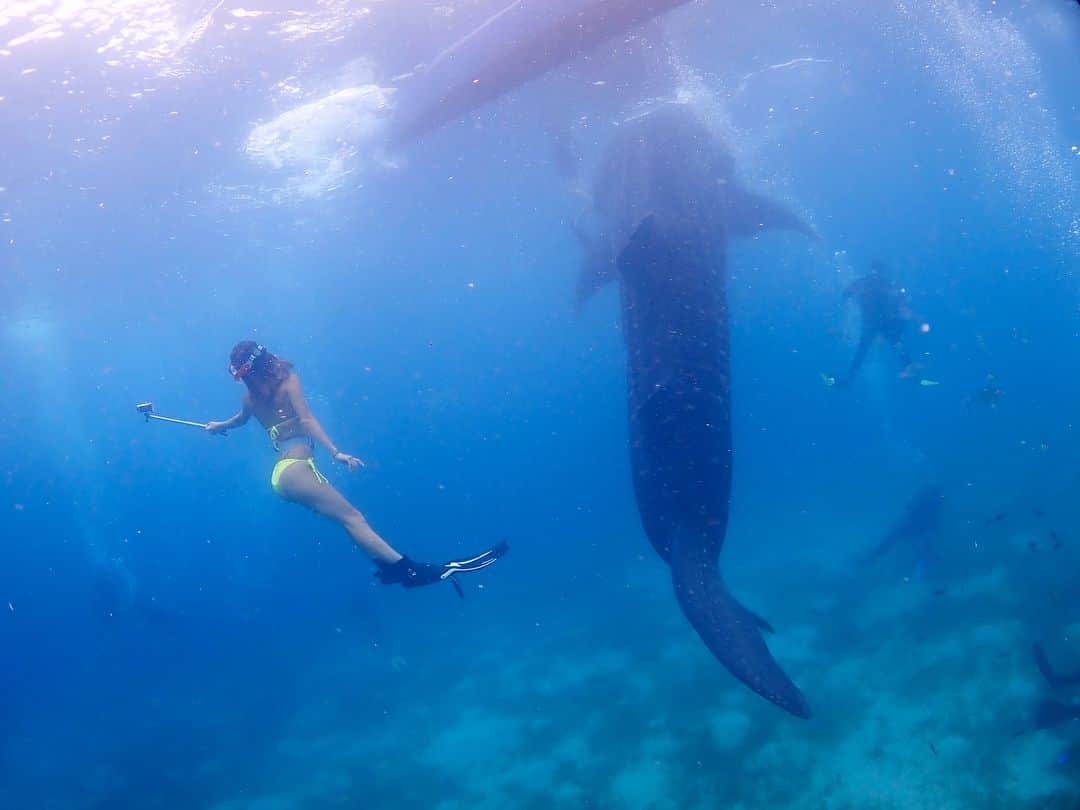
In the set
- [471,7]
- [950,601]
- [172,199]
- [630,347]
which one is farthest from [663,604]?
[172,199]

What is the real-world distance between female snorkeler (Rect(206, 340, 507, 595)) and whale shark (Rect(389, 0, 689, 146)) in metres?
9.11

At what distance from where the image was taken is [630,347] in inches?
247

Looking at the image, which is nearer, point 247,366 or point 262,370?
point 247,366

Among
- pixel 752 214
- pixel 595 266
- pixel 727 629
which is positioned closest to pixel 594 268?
pixel 595 266

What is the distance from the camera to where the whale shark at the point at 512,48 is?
12.7 metres

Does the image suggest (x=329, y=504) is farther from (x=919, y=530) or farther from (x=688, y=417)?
(x=919, y=530)

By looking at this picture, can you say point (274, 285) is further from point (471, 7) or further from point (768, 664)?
point (768, 664)

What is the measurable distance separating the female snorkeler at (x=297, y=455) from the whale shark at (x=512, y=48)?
9112 millimetres

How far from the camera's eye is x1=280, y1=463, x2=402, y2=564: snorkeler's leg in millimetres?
7500

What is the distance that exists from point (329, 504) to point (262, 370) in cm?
171

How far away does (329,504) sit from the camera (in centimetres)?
753

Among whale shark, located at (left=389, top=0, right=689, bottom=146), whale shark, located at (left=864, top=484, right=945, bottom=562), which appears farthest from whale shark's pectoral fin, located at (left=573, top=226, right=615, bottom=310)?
whale shark, located at (left=864, top=484, right=945, bottom=562)

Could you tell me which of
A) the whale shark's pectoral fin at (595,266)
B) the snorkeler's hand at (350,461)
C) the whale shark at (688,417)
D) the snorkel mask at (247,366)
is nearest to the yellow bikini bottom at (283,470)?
the snorkeler's hand at (350,461)

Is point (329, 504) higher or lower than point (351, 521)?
higher
